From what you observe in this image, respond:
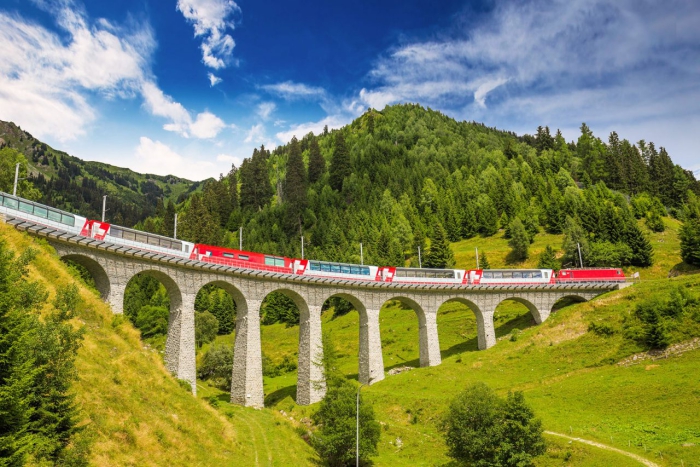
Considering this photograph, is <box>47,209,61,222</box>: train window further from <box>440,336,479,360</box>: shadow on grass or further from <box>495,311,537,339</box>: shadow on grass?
<box>495,311,537,339</box>: shadow on grass

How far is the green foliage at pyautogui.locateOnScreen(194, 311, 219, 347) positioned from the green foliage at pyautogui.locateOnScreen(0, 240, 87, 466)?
6819 cm

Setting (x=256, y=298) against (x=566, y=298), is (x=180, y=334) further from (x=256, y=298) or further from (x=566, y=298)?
(x=566, y=298)

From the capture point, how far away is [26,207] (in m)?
36.2

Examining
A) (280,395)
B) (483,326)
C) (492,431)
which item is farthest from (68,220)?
(483,326)

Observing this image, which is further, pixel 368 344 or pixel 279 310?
pixel 279 310

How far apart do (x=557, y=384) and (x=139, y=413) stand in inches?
1566

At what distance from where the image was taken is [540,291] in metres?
69.4

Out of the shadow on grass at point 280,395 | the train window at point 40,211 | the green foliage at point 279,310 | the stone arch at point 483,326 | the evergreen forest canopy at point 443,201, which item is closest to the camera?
the train window at point 40,211

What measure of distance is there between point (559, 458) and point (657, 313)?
85.9 ft

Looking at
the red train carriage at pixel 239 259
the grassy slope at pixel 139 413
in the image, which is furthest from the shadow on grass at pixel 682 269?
the grassy slope at pixel 139 413

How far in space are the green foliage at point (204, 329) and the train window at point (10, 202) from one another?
52999mm

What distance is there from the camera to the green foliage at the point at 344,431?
115 feet

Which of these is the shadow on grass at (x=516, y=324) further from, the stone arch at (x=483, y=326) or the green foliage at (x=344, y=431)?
the green foliage at (x=344, y=431)

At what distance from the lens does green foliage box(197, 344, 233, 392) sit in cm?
6235
